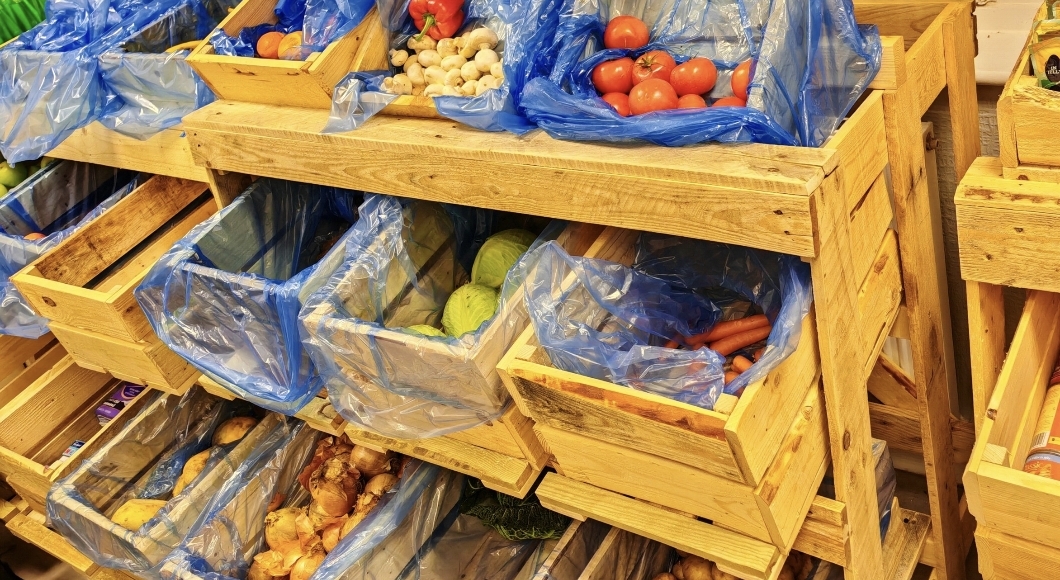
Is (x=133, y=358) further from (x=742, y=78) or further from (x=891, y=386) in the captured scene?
(x=891, y=386)

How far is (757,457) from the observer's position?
1.26 m

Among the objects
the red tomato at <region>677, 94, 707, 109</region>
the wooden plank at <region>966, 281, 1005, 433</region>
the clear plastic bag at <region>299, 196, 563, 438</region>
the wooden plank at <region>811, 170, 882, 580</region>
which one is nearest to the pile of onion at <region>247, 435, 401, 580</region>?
the clear plastic bag at <region>299, 196, 563, 438</region>

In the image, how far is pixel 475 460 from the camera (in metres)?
1.72

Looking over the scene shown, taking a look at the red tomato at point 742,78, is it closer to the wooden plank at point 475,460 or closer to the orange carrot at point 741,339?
the orange carrot at point 741,339

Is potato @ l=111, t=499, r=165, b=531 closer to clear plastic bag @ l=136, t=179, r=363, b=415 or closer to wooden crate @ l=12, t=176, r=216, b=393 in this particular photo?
wooden crate @ l=12, t=176, r=216, b=393

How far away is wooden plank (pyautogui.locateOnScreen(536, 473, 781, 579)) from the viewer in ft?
4.74

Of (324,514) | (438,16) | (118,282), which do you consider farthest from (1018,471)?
(118,282)

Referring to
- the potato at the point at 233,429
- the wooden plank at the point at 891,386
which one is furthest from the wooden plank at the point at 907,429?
the potato at the point at 233,429

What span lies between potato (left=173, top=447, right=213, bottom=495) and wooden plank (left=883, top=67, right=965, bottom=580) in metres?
1.80

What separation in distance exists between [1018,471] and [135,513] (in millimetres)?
2043

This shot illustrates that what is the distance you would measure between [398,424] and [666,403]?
23.6 inches

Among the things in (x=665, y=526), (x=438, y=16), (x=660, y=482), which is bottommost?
(x=665, y=526)

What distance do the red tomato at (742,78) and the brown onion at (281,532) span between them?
4.94ft

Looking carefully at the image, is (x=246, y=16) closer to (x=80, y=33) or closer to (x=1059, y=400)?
(x=80, y=33)
